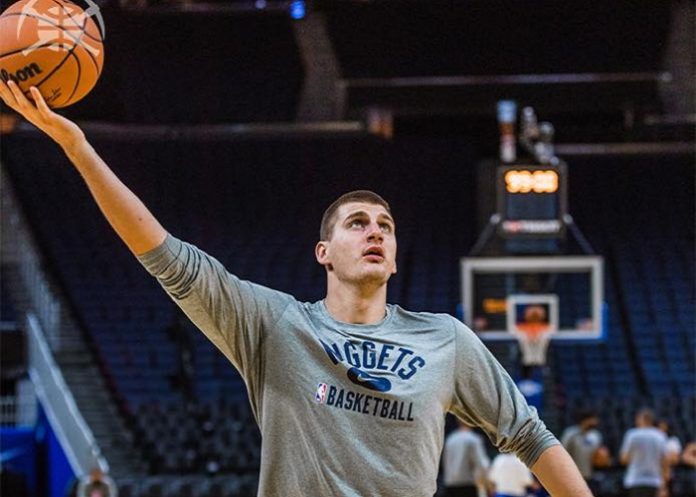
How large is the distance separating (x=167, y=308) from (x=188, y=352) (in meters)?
2.64

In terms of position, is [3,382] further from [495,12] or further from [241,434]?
[495,12]

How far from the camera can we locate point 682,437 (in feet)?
51.8

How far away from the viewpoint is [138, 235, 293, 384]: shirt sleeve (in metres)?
3.05

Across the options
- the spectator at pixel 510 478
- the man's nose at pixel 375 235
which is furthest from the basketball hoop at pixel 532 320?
the man's nose at pixel 375 235

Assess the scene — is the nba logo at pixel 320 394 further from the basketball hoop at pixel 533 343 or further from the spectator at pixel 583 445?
the basketball hoop at pixel 533 343

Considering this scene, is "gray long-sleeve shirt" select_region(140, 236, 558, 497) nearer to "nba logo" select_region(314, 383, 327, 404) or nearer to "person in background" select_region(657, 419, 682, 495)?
"nba logo" select_region(314, 383, 327, 404)

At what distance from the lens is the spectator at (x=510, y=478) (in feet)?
36.1

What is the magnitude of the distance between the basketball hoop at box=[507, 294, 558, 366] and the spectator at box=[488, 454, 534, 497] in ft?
10.8

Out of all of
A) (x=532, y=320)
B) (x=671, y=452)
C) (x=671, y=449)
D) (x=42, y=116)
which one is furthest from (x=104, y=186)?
(x=532, y=320)

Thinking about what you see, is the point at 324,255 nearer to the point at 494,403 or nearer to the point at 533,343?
the point at 494,403

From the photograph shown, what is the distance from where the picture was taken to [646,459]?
1248cm

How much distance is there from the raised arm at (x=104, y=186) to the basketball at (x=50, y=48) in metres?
0.29

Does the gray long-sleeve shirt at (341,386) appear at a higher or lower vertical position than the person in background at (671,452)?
higher

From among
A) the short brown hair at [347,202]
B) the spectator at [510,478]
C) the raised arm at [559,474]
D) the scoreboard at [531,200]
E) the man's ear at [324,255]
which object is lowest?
the spectator at [510,478]
